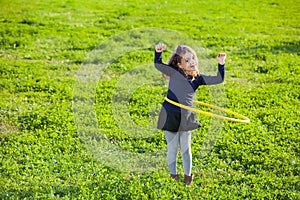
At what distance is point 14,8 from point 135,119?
1068 cm

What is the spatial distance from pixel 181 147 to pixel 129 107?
286 centimetres

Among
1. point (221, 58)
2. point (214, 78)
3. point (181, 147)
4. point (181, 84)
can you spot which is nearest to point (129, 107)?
point (181, 147)

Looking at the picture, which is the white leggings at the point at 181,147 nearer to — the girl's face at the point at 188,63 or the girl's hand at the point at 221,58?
the girl's face at the point at 188,63

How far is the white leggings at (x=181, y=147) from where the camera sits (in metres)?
6.36

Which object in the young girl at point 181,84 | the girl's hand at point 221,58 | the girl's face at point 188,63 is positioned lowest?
the young girl at point 181,84

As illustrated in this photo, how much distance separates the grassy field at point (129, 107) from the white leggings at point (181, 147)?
25 centimetres

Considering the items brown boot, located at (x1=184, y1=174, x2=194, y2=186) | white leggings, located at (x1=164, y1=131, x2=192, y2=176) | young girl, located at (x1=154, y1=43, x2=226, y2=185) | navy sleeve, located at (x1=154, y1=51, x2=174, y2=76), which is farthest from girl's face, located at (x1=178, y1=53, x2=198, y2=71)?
brown boot, located at (x1=184, y1=174, x2=194, y2=186)

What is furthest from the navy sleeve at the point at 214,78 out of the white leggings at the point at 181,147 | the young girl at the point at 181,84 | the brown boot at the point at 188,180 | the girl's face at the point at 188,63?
the brown boot at the point at 188,180

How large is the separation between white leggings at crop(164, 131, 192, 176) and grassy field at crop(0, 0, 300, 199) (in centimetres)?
25

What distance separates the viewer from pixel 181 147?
6.47 meters

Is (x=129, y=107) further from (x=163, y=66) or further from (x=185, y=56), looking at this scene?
(x=185, y=56)

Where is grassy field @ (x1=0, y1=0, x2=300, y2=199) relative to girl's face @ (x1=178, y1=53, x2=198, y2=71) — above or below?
below

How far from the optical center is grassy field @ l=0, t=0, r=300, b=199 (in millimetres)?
6520

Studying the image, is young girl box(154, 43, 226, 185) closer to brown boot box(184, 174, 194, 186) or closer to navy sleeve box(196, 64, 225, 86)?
navy sleeve box(196, 64, 225, 86)
